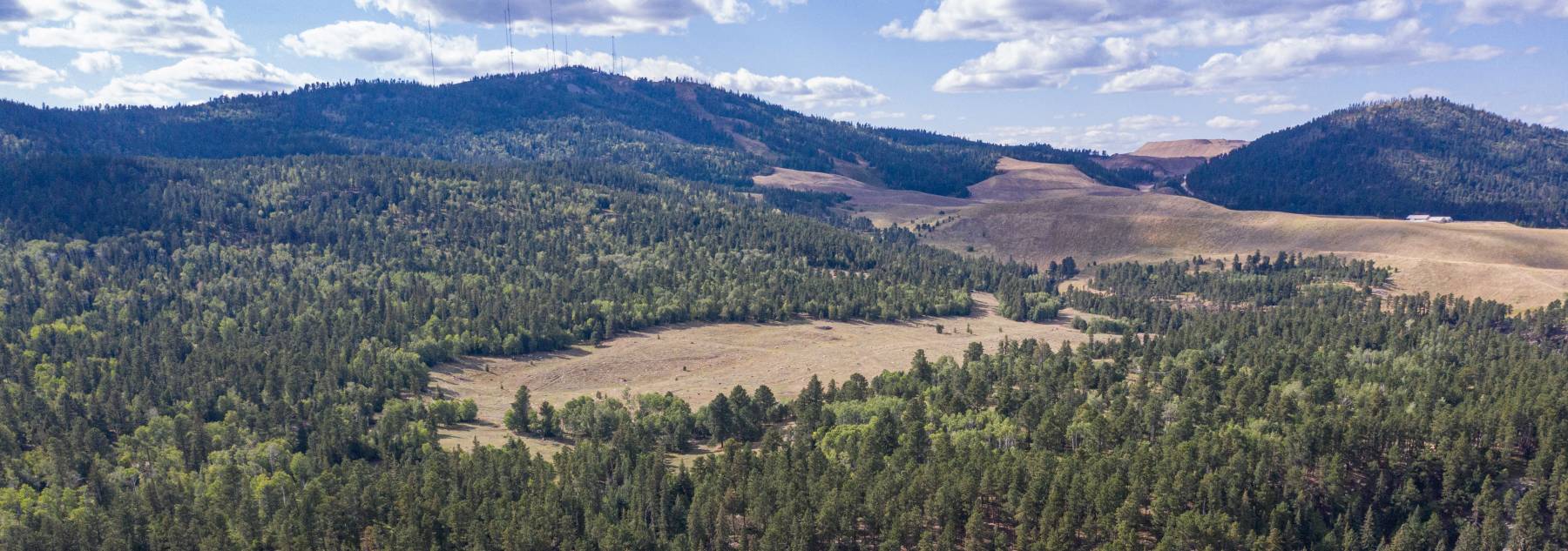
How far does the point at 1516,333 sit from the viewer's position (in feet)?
616

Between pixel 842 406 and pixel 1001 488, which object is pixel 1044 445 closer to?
pixel 1001 488

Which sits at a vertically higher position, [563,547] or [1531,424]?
[1531,424]

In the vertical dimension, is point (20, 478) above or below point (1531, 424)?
below

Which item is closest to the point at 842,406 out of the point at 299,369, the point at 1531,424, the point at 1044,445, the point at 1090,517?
the point at 1044,445

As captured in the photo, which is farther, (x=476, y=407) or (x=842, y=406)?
(x=476, y=407)

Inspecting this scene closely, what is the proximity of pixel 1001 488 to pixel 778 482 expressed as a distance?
919 inches

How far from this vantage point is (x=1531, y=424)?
109 metres

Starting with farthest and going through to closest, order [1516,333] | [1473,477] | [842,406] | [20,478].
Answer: [1516,333] < [842,406] < [20,478] < [1473,477]

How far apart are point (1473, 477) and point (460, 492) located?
358 feet

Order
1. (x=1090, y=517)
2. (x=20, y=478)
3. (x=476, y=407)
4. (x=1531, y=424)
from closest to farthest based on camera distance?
(x=1090, y=517)
(x=1531, y=424)
(x=20, y=478)
(x=476, y=407)

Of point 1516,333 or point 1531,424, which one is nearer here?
point 1531,424

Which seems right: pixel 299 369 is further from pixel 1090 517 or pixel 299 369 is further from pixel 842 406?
pixel 1090 517

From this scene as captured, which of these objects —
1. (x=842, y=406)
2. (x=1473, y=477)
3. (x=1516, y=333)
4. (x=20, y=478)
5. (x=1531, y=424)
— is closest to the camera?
(x=1473, y=477)

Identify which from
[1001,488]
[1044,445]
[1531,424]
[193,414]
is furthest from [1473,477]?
[193,414]
